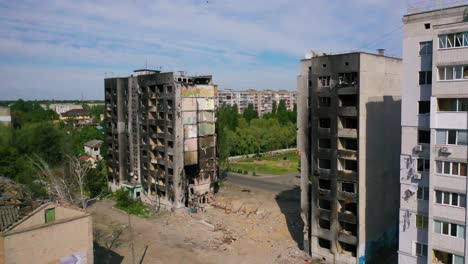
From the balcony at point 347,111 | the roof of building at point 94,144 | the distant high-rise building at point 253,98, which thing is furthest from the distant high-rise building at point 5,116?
the distant high-rise building at point 253,98

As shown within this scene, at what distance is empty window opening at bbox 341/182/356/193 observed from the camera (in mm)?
28945

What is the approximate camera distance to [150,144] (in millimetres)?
47156

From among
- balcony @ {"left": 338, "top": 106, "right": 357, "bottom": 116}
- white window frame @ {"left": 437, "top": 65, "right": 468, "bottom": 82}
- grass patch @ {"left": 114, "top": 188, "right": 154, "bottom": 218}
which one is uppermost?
white window frame @ {"left": 437, "top": 65, "right": 468, "bottom": 82}

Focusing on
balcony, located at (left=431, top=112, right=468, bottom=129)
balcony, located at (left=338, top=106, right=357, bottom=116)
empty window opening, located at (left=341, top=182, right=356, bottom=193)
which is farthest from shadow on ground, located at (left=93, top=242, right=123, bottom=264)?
balcony, located at (left=431, top=112, right=468, bottom=129)

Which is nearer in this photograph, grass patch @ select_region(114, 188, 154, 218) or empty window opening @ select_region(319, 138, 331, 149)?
empty window opening @ select_region(319, 138, 331, 149)

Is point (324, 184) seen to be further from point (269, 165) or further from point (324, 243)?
point (269, 165)

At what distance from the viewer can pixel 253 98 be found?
141m

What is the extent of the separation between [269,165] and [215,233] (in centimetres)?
3635

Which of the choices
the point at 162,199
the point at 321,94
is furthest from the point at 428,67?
the point at 162,199

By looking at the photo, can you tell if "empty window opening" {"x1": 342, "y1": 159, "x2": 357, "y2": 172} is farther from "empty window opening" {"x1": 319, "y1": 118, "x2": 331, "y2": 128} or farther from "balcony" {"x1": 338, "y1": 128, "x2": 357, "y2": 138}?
"empty window opening" {"x1": 319, "y1": 118, "x2": 331, "y2": 128}

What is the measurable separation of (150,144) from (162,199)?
6716mm

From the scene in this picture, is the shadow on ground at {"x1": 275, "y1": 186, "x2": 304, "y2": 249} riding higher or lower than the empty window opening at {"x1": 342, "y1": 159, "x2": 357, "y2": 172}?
lower

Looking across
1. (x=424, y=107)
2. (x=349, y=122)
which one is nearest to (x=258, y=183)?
(x=349, y=122)

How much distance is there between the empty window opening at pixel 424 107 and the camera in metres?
22.8
